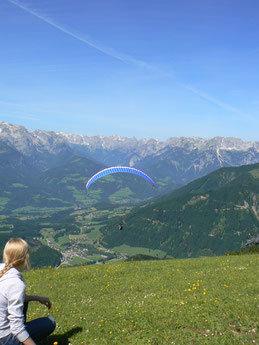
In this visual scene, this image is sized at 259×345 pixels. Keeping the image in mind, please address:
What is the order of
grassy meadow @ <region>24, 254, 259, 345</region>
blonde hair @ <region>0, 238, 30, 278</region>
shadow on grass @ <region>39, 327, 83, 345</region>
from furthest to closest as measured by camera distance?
grassy meadow @ <region>24, 254, 259, 345</region>
shadow on grass @ <region>39, 327, 83, 345</region>
blonde hair @ <region>0, 238, 30, 278</region>

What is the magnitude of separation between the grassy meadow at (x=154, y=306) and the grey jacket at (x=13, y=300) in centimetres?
464

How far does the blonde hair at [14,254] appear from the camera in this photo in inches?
314

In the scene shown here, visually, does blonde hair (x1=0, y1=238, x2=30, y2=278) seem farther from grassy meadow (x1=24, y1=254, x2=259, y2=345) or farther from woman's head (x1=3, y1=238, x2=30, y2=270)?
grassy meadow (x1=24, y1=254, x2=259, y2=345)

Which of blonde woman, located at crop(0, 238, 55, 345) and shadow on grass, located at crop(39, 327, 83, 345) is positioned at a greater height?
blonde woman, located at crop(0, 238, 55, 345)

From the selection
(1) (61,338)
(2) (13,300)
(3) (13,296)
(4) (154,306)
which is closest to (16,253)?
(3) (13,296)

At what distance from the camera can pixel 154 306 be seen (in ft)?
51.2

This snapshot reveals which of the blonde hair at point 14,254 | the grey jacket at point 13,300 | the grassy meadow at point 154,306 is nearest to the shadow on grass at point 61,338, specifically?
the grassy meadow at point 154,306

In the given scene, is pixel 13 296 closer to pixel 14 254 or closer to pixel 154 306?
pixel 14 254

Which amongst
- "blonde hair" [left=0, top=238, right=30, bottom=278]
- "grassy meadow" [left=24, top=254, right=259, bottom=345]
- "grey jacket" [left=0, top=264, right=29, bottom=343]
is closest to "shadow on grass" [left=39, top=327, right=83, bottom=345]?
"grassy meadow" [left=24, top=254, right=259, bottom=345]

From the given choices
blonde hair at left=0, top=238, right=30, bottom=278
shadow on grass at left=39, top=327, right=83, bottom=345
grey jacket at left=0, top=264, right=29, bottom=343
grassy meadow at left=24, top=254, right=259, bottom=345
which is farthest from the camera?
grassy meadow at left=24, top=254, right=259, bottom=345

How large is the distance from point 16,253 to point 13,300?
131cm

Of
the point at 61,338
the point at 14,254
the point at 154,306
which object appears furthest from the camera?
the point at 154,306

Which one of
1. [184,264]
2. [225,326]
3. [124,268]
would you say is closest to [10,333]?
[225,326]

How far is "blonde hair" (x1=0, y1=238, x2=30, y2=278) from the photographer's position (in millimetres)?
7977
